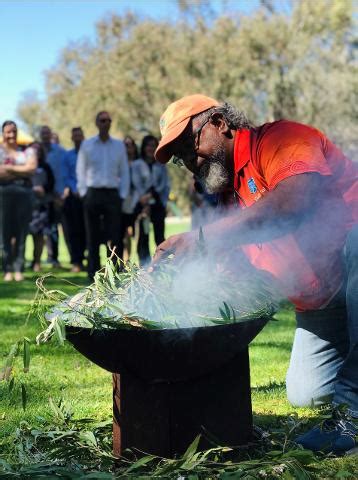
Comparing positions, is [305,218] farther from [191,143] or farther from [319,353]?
[319,353]

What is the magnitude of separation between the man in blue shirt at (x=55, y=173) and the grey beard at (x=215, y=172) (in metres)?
8.56

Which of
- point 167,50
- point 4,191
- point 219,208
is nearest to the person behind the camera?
point 219,208

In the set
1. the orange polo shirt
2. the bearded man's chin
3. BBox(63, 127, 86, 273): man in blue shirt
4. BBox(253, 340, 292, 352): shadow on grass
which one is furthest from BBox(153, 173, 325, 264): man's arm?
BBox(63, 127, 86, 273): man in blue shirt

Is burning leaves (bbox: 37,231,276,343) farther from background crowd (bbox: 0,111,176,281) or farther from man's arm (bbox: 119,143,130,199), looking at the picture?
man's arm (bbox: 119,143,130,199)

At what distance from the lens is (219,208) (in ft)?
13.6

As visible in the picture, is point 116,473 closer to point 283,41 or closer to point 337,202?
point 337,202

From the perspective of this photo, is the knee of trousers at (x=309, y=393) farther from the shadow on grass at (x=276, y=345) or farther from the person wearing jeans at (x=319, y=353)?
the shadow on grass at (x=276, y=345)

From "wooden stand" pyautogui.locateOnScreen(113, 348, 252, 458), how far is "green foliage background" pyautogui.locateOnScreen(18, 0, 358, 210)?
2930 cm

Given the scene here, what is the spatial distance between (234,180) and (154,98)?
107ft

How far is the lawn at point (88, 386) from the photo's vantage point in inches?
154

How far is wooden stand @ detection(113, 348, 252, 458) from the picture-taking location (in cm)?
322

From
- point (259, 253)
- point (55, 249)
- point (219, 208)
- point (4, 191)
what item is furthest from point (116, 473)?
point (55, 249)

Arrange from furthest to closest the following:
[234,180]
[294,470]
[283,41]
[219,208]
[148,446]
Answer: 1. [283,41]
2. [219,208]
3. [234,180]
4. [148,446]
5. [294,470]

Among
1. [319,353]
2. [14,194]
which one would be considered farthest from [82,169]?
[319,353]
